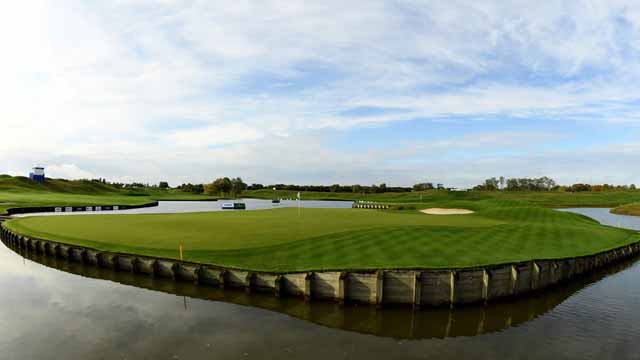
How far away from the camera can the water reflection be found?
760 inches

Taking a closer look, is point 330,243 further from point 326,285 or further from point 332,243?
point 326,285

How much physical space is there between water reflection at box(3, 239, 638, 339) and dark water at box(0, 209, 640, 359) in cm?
6

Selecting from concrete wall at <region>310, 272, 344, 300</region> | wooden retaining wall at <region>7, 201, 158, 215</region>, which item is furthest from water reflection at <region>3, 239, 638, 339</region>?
wooden retaining wall at <region>7, 201, 158, 215</region>

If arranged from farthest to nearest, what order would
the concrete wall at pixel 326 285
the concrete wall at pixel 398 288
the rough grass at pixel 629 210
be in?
the rough grass at pixel 629 210, the concrete wall at pixel 326 285, the concrete wall at pixel 398 288

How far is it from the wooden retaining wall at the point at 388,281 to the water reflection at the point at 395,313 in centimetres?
44

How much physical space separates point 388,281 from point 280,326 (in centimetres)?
639

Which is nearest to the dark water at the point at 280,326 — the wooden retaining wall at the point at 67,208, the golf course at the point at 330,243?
the golf course at the point at 330,243

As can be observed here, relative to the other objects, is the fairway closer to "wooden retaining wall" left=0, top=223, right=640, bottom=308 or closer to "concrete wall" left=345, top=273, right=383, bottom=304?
"wooden retaining wall" left=0, top=223, right=640, bottom=308

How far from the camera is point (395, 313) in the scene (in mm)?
21234

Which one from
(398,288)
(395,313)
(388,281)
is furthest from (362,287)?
(395,313)

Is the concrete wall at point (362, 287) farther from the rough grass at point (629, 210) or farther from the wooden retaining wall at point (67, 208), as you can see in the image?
the rough grass at point (629, 210)

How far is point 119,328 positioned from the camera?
61.4ft

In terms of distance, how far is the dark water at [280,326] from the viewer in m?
16.6

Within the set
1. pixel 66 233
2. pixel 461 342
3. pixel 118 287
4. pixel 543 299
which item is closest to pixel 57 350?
pixel 118 287
